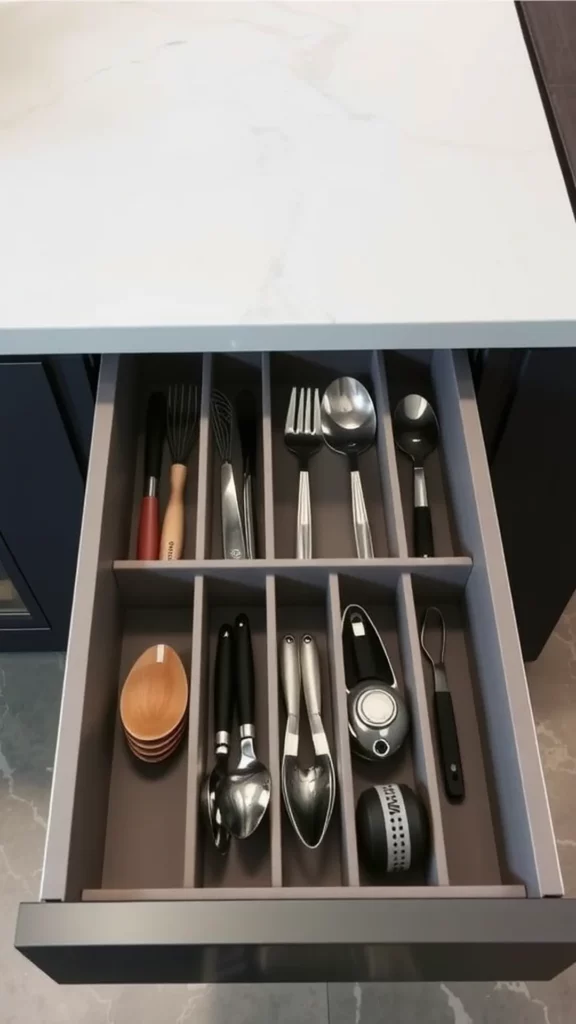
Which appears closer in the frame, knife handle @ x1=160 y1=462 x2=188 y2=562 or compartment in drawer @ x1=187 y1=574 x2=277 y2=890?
compartment in drawer @ x1=187 y1=574 x2=277 y2=890

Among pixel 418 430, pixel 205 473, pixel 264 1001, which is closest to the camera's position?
pixel 205 473

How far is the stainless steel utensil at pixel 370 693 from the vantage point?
79 centimetres

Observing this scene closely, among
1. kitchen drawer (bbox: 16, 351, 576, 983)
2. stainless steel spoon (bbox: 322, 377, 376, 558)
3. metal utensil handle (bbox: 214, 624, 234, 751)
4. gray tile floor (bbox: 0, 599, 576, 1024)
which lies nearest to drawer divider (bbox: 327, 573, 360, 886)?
kitchen drawer (bbox: 16, 351, 576, 983)

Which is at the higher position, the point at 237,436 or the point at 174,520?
the point at 237,436

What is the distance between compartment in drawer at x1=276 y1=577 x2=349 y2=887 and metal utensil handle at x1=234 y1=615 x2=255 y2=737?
0.12 ft

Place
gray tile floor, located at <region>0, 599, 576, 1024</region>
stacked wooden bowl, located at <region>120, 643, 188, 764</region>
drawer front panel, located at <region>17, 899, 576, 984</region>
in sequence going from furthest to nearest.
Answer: gray tile floor, located at <region>0, 599, 576, 1024</region> < stacked wooden bowl, located at <region>120, 643, 188, 764</region> < drawer front panel, located at <region>17, 899, 576, 984</region>

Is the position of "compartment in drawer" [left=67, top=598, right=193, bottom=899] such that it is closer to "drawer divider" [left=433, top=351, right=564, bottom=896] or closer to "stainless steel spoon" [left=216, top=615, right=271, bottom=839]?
"stainless steel spoon" [left=216, top=615, right=271, bottom=839]

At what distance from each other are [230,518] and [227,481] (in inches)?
2.1

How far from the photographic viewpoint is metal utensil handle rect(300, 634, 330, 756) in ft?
2.64

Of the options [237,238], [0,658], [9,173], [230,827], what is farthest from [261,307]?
[0,658]

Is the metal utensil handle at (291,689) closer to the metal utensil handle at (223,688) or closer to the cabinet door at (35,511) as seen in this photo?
the metal utensil handle at (223,688)

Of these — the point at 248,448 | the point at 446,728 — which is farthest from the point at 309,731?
the point at 248,448

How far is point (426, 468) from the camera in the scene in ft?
3.25

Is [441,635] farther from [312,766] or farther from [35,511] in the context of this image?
[35,511]
